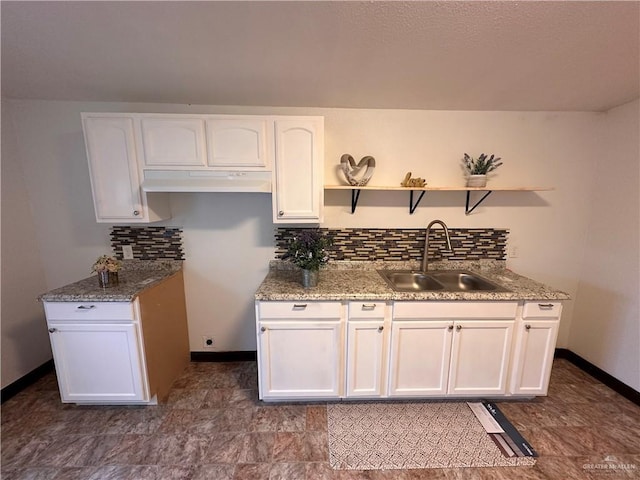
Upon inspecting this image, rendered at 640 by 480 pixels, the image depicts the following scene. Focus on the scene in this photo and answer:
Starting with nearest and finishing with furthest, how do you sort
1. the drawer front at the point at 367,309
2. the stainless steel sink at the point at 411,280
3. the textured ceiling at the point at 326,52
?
1. the textured ceiling at the point at 326,52
2. the drawer front at the point at 367,309
3. the stainless steel sink at the point at 411,280

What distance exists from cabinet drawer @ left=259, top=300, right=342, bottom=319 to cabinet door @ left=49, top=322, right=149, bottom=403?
877 millimetres

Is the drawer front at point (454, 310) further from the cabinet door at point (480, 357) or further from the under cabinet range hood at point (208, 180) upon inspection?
the under cabinet range hood at point (208, 180)

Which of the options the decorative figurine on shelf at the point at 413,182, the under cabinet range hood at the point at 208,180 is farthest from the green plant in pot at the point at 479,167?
the under cabinet range hood at the point at 208,180

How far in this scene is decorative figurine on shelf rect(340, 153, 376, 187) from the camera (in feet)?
6.53

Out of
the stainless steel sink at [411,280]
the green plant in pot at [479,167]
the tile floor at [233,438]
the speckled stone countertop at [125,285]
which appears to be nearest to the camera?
the tile floor at [233,438]

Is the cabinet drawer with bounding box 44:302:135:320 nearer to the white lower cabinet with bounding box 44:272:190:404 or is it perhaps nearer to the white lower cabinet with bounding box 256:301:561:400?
the white lower cabinet with bounding box 44:272:190:404

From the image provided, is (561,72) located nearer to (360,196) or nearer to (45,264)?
(360,196)

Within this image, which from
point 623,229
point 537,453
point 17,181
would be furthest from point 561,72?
point 17,181

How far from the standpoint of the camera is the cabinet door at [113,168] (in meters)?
1.74

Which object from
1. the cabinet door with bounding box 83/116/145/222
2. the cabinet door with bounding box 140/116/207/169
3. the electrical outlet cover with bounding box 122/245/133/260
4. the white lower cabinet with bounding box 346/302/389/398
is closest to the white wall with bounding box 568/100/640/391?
the white lower cabinet with bounding box 346/302/389/398

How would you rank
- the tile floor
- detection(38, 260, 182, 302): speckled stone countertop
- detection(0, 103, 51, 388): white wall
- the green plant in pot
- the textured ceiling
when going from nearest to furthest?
the textured ceiling, the tile floor, detection(38, 260, 182, 302): speckled stone countertop, detection(0, 103, 51, 388): white wall, the green plant in pot

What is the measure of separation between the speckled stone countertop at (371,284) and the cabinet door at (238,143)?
2.86 ft

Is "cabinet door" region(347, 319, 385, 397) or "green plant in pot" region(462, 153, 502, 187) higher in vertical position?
"green plant in pot" region(462, 153, 502, 187)

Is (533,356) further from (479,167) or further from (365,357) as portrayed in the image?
(479,167)
